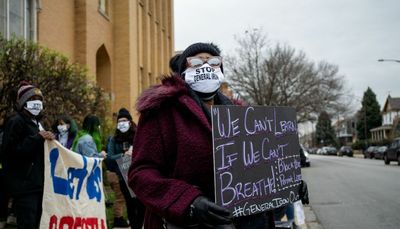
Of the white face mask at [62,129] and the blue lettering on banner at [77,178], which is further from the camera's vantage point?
the white face mask at [62,129]

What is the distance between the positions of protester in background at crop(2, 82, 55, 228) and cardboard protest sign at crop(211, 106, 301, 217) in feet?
9.02

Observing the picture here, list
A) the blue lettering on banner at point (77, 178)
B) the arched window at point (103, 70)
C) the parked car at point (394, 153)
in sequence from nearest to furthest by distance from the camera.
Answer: the blue lettering on banner at point (77, 178)
the arched window at point (103, 70)
the parked car at point (394, 153)

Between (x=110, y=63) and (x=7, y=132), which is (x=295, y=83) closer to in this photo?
(x=110, y=63)

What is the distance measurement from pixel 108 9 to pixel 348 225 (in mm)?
16231

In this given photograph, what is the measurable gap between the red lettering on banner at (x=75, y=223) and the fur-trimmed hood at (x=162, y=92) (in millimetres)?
3128

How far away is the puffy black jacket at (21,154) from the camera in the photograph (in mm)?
4699

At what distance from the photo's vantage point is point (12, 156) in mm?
4727

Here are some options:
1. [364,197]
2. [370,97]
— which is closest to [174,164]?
[364,197]

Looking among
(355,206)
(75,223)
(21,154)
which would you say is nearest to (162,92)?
(21,154)

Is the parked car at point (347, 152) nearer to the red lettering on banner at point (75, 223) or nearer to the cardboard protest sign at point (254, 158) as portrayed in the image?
the red lettering on banner at point (75, 223)


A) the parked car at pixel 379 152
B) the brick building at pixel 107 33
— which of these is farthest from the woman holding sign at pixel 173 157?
the parked car at pixel 379 152

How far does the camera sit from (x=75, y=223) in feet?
17.5

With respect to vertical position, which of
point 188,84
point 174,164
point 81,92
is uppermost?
point 81,92

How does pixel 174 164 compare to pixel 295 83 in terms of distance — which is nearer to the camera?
pixel 174 164
